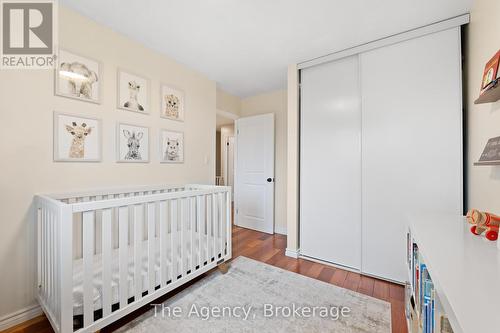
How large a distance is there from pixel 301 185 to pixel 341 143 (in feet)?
2.14

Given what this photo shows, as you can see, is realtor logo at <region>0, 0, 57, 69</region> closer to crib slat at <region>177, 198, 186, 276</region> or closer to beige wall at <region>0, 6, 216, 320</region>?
beige wall at <region>0, 6, 216, 320</region>

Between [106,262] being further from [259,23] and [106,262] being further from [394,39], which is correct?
[394,39]

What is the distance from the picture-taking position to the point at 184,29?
6.21ft

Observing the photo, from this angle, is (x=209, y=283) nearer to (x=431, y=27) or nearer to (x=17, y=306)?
(x=17, y=306)

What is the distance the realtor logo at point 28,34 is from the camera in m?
1.42

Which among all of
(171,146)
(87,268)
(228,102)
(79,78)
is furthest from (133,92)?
(228,102)

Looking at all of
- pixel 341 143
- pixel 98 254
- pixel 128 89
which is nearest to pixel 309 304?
pixel 341 143

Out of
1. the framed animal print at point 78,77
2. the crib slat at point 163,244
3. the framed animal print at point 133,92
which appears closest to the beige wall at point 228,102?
the framed animal print at point 133,92

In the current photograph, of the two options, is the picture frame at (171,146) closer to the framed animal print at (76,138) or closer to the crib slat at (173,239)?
the framed animal print at (76,138)

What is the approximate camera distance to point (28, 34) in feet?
4.95

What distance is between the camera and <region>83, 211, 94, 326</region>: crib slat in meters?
1.16

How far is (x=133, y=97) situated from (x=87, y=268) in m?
1.55

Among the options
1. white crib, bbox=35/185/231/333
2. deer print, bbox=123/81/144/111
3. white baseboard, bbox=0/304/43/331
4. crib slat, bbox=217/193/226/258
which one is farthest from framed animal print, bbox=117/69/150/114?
white baseboard, bbox=0/304/43/331

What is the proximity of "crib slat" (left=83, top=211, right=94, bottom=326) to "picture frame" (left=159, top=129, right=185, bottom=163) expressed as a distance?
46.8 inches
